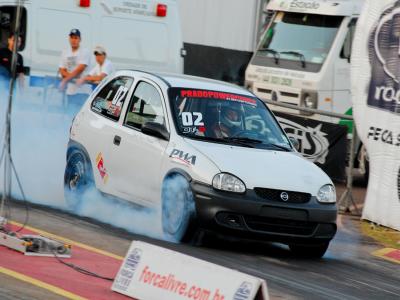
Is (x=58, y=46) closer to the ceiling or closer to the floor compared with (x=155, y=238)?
closer to the ceiling

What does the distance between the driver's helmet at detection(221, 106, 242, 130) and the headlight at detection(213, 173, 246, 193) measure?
44.7 inches

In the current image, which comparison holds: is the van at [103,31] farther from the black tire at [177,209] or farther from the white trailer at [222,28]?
the black tire at [177,209]

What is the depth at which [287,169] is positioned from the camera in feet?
Result: 38.1

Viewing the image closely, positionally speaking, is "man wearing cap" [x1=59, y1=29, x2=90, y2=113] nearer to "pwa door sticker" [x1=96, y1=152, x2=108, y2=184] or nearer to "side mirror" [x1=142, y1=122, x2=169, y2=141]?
"pwa door sticker" [x1=96, y1=152, x2=108, y2=184]

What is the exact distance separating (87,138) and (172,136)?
148 centimetres

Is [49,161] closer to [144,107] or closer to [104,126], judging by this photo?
[104,126]

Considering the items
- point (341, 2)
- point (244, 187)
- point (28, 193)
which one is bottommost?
point (28, 193)

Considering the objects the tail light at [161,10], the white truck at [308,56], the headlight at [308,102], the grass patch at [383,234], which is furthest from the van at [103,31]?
the grass patch at [383,234]

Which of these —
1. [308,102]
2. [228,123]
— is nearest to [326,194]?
[228,123]

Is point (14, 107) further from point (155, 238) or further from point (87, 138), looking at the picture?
point (155, 238)

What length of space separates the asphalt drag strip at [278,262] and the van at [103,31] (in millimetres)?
4760

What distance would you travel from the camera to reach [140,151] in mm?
12023

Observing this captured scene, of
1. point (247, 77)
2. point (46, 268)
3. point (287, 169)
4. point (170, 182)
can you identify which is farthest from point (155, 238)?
point (247, 77)

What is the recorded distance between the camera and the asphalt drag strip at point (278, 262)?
9953 mm
